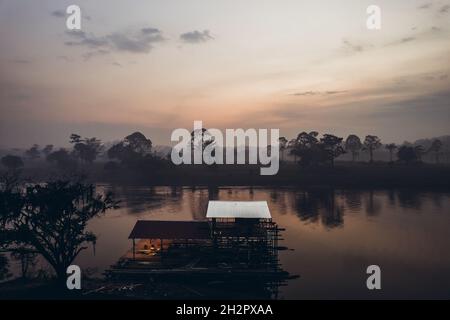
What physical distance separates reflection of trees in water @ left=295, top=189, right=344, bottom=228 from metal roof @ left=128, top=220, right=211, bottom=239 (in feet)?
87.5

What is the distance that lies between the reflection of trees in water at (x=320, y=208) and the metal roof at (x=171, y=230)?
26680 mm

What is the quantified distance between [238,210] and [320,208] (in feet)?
121

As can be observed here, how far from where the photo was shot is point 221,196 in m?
85.9

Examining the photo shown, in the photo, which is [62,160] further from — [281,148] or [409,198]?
[409,198]

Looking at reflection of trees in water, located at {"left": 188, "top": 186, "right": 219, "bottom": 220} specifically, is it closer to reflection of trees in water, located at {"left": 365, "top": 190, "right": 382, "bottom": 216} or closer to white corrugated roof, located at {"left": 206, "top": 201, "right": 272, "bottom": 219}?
white corrugated roof, located at {"left": 206, "top": 201, "right": 272, "bottom": 219}

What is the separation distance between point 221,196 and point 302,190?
67.1ft

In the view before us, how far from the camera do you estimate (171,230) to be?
3584 centimetres

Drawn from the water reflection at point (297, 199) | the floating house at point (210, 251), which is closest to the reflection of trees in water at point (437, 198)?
the water reflection at point (297, 199)

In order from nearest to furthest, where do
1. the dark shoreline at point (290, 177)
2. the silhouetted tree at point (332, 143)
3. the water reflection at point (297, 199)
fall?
the water reflection at point (297, 199), the dark shoreline at point (290, 177), the silhouetted tree at point (332, 143)

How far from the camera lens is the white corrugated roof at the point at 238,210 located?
3514 centimetres

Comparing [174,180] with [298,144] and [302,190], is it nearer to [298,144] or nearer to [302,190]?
[302,190]

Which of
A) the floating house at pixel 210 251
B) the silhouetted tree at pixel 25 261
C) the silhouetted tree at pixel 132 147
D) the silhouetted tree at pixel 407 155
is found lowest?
the silhouetted tree at pixel 25 261

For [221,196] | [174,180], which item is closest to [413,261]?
[221,196]

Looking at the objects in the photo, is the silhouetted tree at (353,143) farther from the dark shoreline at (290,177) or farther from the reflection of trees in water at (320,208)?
the reflection of trees in water at (320,208)
